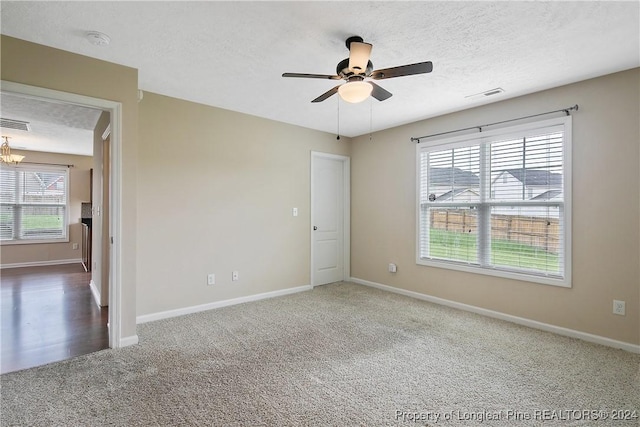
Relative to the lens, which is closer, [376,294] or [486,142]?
[486,142]

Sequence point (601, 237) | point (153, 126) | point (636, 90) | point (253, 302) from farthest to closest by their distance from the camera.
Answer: point (253, 302) < point (153, 126) < point (601, 237) < point (636, 90)

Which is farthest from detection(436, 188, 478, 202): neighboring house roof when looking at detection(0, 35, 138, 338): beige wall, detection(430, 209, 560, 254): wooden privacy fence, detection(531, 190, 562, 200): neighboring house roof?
detection(0, 35, 138, 338): beige wall

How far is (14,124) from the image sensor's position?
4570mm

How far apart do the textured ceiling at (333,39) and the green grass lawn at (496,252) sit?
1.74m

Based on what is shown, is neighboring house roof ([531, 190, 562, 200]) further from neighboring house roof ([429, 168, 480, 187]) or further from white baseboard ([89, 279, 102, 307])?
white baseboard ([89, 279, 102, 307])

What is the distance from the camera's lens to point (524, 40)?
2395 millimetres

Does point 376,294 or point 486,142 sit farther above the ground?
point 486,142

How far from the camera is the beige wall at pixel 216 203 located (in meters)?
3.53

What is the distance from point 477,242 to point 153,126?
408 centimetres

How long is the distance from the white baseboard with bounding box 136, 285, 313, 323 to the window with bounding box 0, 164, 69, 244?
535 cm

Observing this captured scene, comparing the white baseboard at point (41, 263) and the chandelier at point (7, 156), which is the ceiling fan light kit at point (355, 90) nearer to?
the chandelier at point (7, 156)

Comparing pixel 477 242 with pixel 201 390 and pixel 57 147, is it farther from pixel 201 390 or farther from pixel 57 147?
pixel 57 147

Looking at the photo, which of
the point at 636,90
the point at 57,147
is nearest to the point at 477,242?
the point at 636,90

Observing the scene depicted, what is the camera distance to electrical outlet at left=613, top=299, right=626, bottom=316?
2.89 meters
